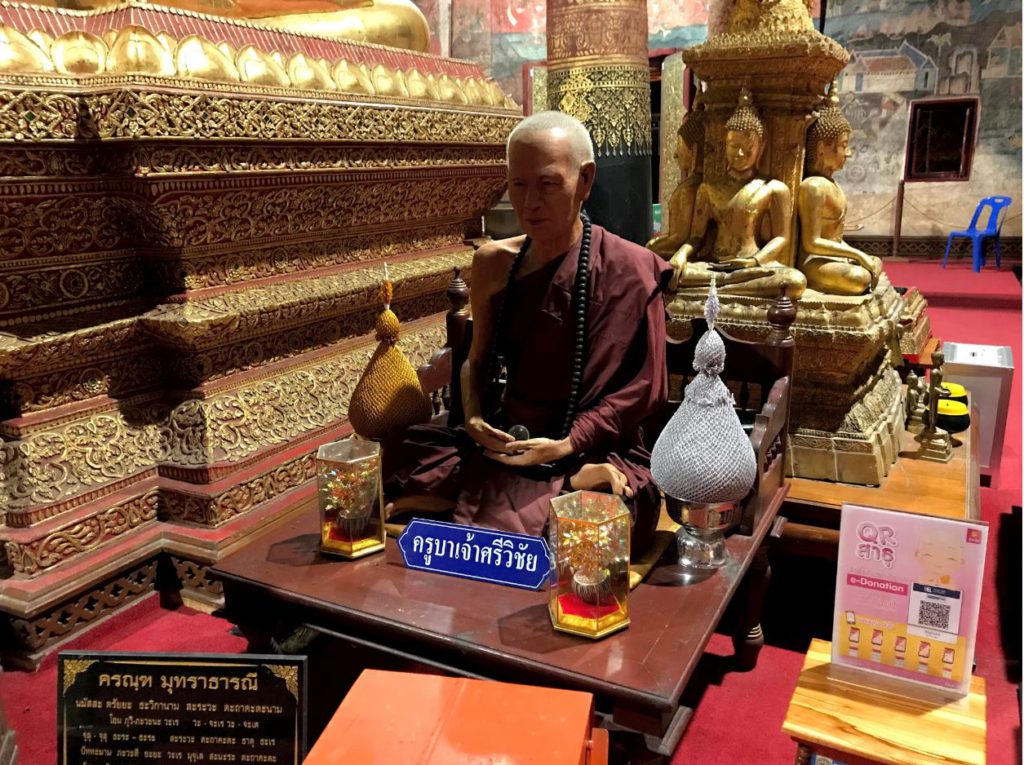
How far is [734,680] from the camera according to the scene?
2092 mm

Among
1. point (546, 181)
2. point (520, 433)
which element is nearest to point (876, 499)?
point (520, 433)

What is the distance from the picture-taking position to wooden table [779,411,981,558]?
7.47 feet

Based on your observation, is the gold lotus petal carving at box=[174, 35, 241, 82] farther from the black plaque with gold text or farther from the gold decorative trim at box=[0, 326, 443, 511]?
the black plaque with gold text

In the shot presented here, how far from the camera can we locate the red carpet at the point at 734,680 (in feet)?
6.00

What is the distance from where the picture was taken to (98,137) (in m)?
2.21

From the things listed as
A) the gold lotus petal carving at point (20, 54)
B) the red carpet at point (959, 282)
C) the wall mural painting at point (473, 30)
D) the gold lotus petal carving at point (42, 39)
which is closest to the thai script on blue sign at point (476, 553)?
the gold lotus petal carving at point (20, 54)

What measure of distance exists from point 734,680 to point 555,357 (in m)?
0.96

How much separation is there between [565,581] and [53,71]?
6.41 ft

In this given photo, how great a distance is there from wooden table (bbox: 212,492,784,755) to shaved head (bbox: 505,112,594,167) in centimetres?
90

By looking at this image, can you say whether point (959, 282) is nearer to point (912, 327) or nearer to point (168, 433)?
point (912, 327)

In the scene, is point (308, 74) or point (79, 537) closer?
point (79, 537)

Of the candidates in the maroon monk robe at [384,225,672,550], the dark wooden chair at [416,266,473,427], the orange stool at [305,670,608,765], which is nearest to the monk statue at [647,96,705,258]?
the dark wooden chair at [416,266,473,427]

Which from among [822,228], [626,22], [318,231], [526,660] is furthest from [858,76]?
[526,660]

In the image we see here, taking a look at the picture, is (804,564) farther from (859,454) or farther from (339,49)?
(339,49)
